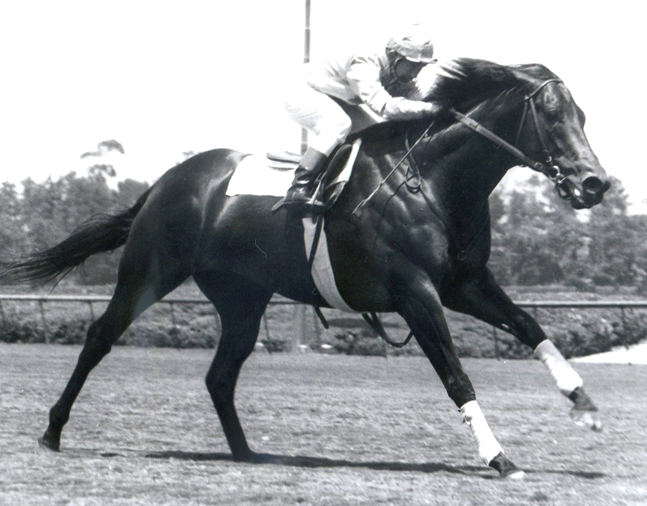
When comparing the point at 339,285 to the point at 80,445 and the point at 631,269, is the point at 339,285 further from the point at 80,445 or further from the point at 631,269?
the point at 631,269

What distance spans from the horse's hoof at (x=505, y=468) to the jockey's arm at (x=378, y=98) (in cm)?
183

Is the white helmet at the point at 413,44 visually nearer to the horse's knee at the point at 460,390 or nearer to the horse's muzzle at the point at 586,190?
the horse's muzzle at the point at 586,190

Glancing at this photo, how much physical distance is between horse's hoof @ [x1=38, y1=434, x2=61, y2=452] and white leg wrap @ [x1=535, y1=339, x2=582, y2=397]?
2.82 m

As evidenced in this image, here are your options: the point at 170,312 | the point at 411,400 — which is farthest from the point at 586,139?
the point at 170,312

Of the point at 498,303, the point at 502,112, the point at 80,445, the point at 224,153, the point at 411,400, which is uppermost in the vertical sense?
the point at 502,112

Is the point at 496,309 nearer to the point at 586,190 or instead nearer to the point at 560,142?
the point at 586,190

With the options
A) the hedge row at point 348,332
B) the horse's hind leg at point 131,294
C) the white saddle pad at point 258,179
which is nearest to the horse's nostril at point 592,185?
the white saddle pad at point 258,179

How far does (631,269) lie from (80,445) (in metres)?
15.7

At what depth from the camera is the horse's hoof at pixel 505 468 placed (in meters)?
4.61

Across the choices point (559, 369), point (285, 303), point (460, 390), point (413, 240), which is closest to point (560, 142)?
point (413, 240)

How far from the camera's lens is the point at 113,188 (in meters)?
27.1

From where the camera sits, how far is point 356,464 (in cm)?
529

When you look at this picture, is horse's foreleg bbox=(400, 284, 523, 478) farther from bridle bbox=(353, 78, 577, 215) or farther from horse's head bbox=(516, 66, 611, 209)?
horse's head bbox=(516, 66, 611, 209)

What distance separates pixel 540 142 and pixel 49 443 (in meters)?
3.30
